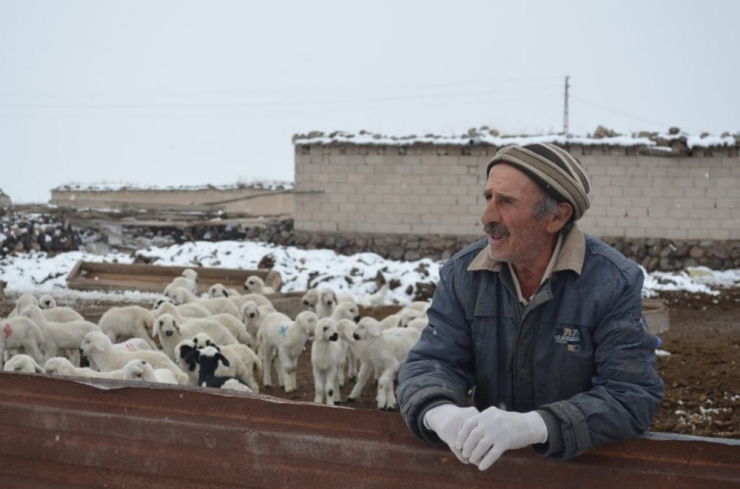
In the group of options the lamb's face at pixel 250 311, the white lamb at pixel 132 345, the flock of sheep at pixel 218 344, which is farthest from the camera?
the lamb's face at pixel 250 311

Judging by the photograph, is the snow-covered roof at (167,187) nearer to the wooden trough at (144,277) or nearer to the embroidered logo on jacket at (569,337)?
the wooden trough at (144,277)

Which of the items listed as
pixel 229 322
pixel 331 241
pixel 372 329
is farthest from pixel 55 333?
pixel 331 241

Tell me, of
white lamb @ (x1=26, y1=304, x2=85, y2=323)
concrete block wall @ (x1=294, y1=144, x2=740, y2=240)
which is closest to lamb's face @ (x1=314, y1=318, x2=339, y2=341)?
white lamb @ (x1=26, y1=304, x2=85, y2=323)

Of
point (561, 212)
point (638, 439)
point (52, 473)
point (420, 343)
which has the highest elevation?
point (561, 212)

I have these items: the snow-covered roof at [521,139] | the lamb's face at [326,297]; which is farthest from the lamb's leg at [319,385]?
the snow-covered roof at [521,139]

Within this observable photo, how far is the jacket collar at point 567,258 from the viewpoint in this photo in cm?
261

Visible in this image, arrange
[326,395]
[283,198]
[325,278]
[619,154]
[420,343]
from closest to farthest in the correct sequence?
1. [420,343]
2. [326,395]
3. [325,278]
4. [619,154]
5. [283,198]

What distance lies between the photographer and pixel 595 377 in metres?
2.56

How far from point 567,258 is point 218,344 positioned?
6672 mm

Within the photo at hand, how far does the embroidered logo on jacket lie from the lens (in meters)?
2.59

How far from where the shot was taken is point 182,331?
8.79m

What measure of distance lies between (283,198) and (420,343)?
29.8 meters

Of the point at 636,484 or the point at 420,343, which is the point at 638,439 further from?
the point at 420,343

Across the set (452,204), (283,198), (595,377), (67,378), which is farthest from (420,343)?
(283,198)
